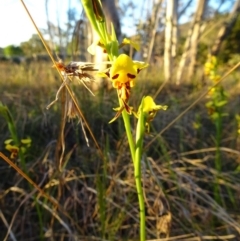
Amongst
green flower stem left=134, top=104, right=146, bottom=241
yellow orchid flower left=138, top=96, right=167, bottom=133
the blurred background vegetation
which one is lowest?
the blurred background vegetation

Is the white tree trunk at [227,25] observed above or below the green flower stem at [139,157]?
below

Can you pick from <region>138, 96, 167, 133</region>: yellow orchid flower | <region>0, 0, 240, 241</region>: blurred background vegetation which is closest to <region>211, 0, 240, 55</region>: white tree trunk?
<region>0, 0, 240, 241</region>: blurred background vegetation

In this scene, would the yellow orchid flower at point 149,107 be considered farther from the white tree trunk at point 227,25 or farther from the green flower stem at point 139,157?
the white tree trunk at point 227,25

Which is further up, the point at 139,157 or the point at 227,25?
the point at 139,157

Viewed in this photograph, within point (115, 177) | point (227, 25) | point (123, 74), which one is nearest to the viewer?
point (123, 74)

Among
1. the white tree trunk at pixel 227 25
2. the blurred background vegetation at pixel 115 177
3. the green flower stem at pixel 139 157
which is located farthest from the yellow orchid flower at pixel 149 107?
the white tree trunk at pixel 227 25

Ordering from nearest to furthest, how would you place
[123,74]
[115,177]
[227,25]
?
[123,74] → [115,177] → [227,25]

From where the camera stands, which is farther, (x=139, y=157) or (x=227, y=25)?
(x=227, y=25)

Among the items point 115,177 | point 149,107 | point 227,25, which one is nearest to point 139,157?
point 149,107

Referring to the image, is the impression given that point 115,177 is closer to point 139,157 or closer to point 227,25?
point 139,157

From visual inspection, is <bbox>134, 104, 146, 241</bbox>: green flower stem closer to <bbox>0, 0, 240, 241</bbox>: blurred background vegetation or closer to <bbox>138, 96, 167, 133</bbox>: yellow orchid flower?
<bbox>138, 96, 167, 133</bbox>: yellow orchid flower

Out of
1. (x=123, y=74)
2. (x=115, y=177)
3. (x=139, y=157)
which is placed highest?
(x=123, y=74)

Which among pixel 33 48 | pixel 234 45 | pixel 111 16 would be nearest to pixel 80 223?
pixel 111 16
